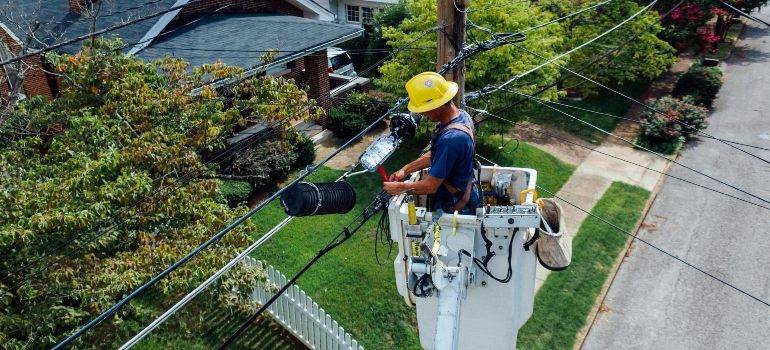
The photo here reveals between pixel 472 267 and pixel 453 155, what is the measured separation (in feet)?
2.89

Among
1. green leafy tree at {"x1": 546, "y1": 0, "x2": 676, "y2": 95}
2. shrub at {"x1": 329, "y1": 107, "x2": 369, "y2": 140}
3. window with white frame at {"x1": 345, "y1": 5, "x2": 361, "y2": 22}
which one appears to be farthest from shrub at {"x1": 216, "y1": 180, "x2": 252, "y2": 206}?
A: window with white frame at {"x1": 345, "y1": 5, "x2": 361, "y2": 22}

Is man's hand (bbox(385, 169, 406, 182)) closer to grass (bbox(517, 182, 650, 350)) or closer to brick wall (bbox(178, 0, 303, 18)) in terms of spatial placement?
grass (bbox(517, 182, 650, 350))

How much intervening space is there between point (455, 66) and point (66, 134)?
5438 millimetres

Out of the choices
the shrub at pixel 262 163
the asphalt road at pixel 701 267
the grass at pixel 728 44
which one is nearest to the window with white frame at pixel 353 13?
the shrub at pixel 262 163

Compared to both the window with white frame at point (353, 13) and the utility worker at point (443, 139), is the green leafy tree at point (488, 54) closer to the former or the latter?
the utility worker at point (443, 139)

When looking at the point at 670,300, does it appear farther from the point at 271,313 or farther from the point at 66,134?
the point at 66,134

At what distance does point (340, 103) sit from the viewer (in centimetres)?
1806

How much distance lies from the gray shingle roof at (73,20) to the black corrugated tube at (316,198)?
11431 mm

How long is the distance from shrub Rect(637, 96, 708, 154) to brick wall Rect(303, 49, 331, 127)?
8.88m

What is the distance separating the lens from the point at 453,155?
16.5 feet

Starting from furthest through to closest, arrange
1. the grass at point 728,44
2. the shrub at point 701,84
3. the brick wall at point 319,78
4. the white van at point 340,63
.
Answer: the grass at point 728,44 → the white van at point 340,63 → the shrub at point 701,84 → the brick wall at point 319,78

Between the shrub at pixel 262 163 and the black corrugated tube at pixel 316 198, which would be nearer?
the black corrugated tube at pixel 316 198

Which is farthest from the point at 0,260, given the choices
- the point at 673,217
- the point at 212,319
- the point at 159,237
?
the point at 673,217

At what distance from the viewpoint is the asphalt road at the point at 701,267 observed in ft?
36.8
